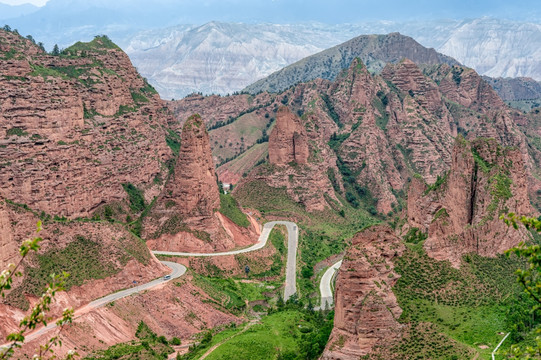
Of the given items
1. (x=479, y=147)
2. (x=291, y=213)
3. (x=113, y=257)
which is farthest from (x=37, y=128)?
(x=479, y=147)

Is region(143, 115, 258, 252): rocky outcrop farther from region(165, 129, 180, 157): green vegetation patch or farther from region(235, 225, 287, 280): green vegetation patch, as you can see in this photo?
region(165, 129, 180, 157): green vegetation patch

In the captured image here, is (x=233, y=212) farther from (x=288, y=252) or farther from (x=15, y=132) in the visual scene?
(x=15, y=132)

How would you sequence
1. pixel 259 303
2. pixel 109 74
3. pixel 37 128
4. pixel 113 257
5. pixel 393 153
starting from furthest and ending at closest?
pixel 393 153
pixel 109 74
pixel 37 128
pixel 259 303
pixel 113 257

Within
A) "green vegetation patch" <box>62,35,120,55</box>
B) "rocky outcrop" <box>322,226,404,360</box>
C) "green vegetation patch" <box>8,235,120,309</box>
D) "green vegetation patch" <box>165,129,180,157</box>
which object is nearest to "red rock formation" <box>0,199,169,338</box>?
"green vegetation patch" <box>8,235,120,309</box>

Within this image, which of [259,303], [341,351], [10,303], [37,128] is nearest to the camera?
[341,351]

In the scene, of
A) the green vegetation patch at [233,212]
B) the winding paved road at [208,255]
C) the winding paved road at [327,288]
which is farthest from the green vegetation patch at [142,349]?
the green vegetation patch at [233,212]

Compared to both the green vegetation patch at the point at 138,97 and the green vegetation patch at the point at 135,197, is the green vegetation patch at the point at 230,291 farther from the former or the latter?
the green vegetation patch at the point at 138,97

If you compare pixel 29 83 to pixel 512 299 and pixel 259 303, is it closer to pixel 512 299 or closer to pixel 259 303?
pixel 259 303

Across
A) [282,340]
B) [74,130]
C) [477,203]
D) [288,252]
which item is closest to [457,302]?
[477,203]
